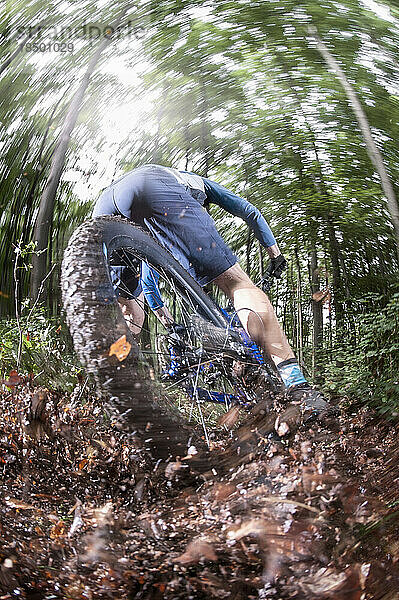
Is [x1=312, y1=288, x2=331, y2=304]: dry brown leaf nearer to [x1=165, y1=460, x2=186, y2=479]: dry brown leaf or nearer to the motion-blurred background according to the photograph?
the motion-blurred background

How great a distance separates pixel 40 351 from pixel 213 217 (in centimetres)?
58

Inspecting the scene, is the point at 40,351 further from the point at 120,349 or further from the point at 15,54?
the point at 15,54

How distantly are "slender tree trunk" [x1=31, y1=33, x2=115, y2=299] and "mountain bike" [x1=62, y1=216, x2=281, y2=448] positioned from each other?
13cm

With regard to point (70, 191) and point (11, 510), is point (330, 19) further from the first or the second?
point (11, 510)

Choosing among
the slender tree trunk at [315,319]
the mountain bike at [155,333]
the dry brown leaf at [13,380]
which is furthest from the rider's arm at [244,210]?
the dry brown leaf at [13,380]

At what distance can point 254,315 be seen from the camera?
1.37 meters

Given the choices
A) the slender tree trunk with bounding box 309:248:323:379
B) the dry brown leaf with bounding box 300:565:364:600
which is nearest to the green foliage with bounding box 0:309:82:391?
the slender tree trunk with bounding box 309:248:323:379

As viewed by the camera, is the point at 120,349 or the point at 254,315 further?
the point at 254,315

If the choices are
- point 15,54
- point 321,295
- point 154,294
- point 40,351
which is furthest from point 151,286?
point 15,54

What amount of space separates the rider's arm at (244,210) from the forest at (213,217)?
2 centimetres

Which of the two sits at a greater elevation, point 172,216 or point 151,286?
point 172,216

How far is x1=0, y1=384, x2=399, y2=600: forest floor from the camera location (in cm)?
112

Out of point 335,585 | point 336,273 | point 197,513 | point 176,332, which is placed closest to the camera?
point 335,585

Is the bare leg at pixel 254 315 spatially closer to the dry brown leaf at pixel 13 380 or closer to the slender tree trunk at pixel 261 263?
the slender tree trunk at pixel 261 263
